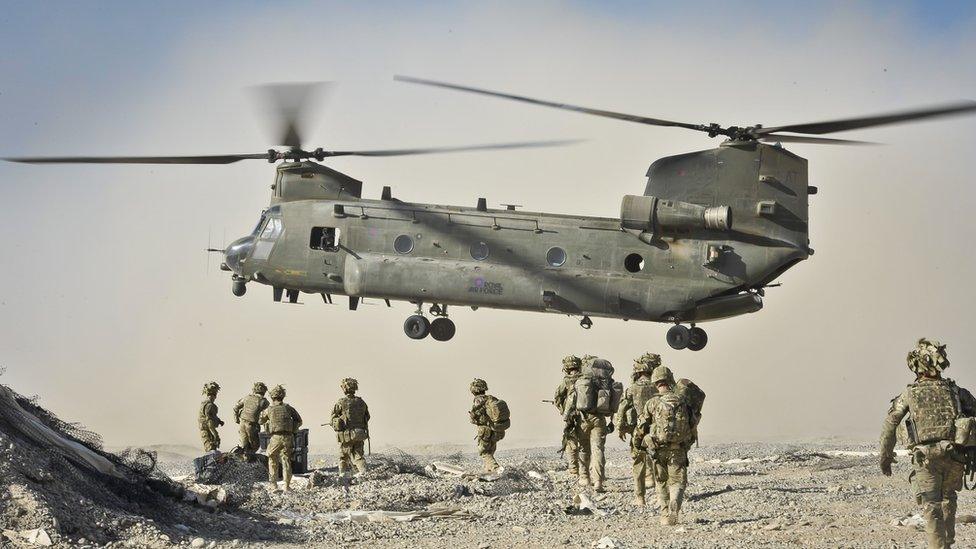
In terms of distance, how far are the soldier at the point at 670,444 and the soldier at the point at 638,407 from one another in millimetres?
997

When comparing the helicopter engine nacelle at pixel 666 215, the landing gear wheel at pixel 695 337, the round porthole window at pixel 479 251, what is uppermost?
the helicopter engine nacelle at pixel 666 215

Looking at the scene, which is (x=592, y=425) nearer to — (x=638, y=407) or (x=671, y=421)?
(x=638, y=407)

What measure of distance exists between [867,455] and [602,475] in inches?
250

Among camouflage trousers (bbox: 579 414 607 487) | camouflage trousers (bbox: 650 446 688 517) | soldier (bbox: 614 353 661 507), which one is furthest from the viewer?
camouflage trousers (bbox: 579 414 607 487)

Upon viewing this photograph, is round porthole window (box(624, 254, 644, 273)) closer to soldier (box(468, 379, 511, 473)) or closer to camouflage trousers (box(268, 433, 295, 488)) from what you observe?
soldier (box(468, 379, 511, 473))

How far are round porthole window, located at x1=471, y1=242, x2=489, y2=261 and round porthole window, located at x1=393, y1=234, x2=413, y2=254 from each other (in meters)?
1.05

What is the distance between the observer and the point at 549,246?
19984 mm

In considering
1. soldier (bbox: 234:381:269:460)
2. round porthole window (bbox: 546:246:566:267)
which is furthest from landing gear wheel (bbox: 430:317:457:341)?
soldier (bbox: 234:381:269:460)

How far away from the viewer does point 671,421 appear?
39.0ft

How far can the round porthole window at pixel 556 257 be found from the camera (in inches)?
783

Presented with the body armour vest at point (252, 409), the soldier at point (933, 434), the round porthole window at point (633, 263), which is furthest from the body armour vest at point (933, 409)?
the body armour vest at point (252, 409)

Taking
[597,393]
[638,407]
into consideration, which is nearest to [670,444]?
[638,407]

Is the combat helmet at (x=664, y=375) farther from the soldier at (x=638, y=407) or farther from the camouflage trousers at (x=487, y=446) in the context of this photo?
the camouflage trousers at (x=487, y=446)

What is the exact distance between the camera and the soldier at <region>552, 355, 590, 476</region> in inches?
626
